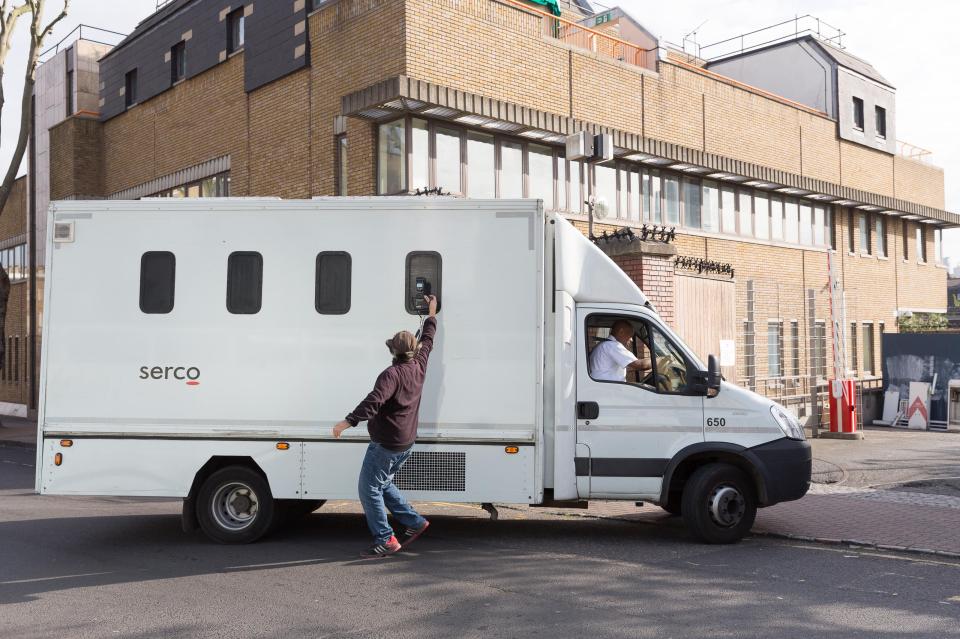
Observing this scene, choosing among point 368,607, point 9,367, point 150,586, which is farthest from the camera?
point 9,367

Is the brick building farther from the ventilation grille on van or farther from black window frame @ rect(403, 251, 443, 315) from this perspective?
the ventilation grille on van

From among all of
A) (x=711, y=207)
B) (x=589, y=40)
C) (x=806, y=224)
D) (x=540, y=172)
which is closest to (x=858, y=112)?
(x=806, y=224)

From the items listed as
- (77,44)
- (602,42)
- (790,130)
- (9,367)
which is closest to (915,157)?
(790,130)

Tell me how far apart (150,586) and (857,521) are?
Result: 6781 mm

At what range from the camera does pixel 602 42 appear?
19.2 metres

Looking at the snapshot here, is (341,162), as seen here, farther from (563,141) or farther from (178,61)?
(178,61)

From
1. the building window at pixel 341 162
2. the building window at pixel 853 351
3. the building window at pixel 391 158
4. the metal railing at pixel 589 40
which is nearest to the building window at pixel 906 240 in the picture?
the building window at pixel 853 351

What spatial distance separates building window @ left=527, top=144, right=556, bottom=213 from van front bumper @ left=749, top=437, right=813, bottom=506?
9.80 metres

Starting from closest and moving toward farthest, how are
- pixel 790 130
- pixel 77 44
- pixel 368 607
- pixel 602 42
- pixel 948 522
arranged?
pixel 368 607, pixel 948 522, pixel 602 42, pixel 790 130, pixel 77 44

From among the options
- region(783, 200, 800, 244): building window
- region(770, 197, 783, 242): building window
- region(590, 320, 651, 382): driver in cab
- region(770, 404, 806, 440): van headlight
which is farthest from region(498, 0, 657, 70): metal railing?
region(770, 404, 806, 440): van headlight

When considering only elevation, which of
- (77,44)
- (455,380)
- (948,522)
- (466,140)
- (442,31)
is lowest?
(948,522)

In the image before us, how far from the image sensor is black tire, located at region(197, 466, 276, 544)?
7.96 meters

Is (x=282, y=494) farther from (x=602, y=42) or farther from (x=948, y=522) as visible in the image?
(x=602, y=42)

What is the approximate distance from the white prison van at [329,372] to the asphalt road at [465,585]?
0.51 meters
